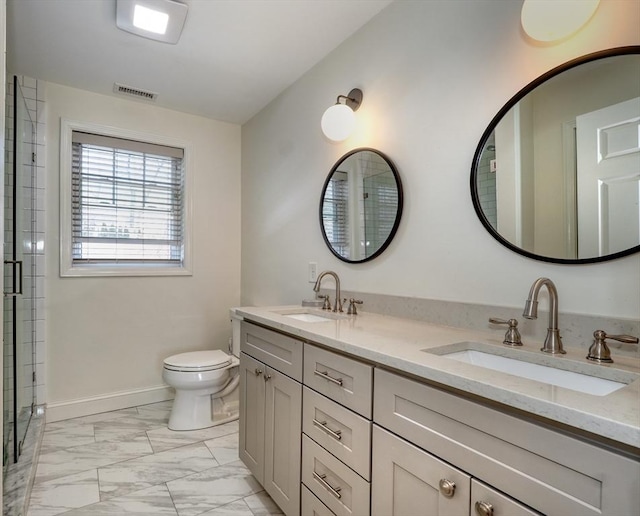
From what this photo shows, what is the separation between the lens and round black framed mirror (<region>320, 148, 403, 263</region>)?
1.79 m

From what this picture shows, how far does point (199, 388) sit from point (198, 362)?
0.17 metres

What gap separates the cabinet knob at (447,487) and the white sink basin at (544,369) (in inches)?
13.2

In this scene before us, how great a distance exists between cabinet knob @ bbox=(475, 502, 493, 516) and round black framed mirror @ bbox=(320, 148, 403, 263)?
1.15 meters

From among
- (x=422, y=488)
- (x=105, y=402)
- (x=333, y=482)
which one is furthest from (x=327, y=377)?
(x=105, y=402)

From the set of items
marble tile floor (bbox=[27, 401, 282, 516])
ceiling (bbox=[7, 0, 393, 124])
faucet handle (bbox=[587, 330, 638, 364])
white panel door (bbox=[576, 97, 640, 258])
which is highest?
ceiling (bbox=[7, 0, 393, 124])

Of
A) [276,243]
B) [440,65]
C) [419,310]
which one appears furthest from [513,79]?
[276,243]

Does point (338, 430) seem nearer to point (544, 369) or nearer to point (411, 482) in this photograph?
point (411, 482)

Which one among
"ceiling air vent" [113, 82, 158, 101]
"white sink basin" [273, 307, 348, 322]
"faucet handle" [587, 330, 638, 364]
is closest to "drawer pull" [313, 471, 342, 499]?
"white sink basin" [273, 307, 348, 322]

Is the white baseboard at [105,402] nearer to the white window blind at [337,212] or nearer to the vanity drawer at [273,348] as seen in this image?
the vanity drawer at [273,348]

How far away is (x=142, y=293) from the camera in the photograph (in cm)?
291

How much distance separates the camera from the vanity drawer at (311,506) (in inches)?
50.7

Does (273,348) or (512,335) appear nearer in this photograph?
(512,335)

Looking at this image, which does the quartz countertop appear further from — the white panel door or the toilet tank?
the toilet tank

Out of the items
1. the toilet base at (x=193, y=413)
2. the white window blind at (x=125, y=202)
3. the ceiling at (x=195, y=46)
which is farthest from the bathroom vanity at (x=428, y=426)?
the white window blind at (x=125, y=202)
